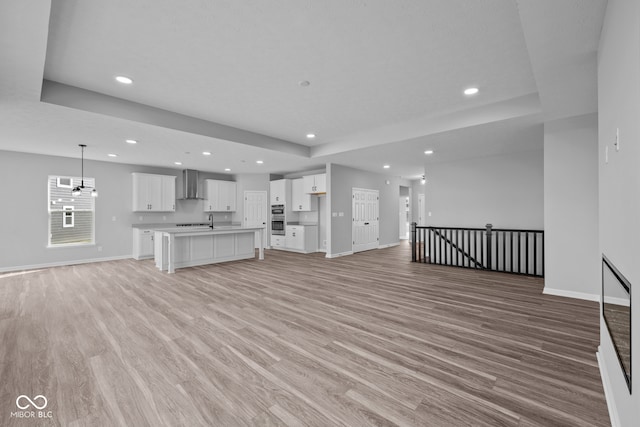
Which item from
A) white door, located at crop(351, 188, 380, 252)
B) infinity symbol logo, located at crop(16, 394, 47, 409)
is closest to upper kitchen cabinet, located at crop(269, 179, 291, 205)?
white door, located at crop(351, 188, 380, 252)

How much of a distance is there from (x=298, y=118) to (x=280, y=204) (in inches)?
200

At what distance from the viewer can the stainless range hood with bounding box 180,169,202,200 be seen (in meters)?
8.91

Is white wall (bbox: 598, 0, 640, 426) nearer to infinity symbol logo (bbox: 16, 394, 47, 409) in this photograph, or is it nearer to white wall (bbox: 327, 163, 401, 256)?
infinity symbol logo (bbox: 16, 394, 47, 409)

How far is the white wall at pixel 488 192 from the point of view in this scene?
20.0 feet

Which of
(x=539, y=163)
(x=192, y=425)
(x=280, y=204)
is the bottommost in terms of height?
(x=192, y=425)

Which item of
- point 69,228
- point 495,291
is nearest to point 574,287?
point 495,291

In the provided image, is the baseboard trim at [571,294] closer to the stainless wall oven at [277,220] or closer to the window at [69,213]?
Answer: the stainless wall oven at [277,220]

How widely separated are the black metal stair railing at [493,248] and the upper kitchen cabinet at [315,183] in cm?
292

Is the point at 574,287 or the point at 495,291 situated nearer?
the point at 574,287

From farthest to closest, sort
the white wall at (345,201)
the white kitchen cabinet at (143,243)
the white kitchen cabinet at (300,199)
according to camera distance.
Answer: the white kitchen cabinet at (300,199)
the white wall at (345,201)
the white kitchen cabinet at (143,243)

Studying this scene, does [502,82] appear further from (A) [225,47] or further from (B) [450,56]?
(A) [225,47]

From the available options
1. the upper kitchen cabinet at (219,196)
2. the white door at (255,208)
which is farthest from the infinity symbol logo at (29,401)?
the white door at (255,208)

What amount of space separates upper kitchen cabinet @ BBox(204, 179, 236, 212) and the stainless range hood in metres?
0.45

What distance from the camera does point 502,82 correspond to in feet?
11.6
